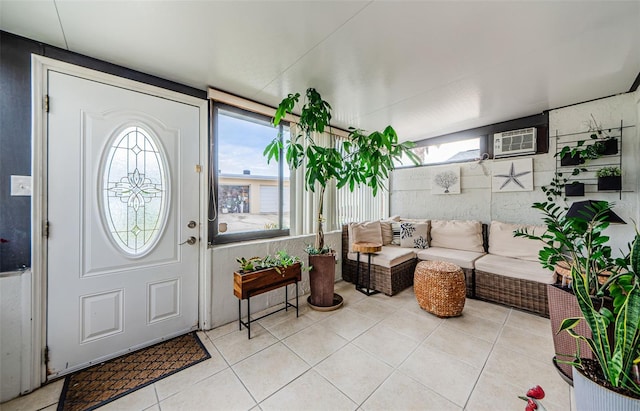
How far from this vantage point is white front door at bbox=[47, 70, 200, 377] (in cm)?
168

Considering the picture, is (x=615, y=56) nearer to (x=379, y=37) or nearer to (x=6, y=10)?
(x=379, y=37)

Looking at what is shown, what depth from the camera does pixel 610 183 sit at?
2.44 meters

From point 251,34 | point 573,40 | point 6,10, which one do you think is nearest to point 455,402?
point 573,40

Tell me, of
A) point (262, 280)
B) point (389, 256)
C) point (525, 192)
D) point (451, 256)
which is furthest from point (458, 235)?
point (262, 280)

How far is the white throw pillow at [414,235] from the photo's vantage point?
11.8ft

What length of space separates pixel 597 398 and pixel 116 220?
315 centimetres

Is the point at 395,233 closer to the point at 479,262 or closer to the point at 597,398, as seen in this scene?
the point at 479,262

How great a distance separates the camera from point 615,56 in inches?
72.4

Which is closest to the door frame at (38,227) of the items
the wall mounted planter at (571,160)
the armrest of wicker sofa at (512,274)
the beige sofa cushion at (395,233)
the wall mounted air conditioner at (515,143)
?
the beige sofa cushion at (395,233)

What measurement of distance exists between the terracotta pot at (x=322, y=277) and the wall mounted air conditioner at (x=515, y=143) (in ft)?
9.52

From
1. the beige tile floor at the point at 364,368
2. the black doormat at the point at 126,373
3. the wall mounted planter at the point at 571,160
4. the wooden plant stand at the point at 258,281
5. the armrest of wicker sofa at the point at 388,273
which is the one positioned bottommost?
the black doormat at the point at 126,373

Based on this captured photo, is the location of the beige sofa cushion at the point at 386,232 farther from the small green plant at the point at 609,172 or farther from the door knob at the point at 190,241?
the door knob at the point at 190,241

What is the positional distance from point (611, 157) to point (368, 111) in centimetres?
276

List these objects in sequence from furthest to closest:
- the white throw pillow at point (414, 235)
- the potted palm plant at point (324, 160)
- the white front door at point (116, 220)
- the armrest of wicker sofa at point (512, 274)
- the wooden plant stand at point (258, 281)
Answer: the white throw pillow at point (414, 235), the armrest of wicker sofa at point (512, 274), the potted palm plant at point (324, 160), the wooden plant stand at point (258, 281), the white front door at point (116, 220)
